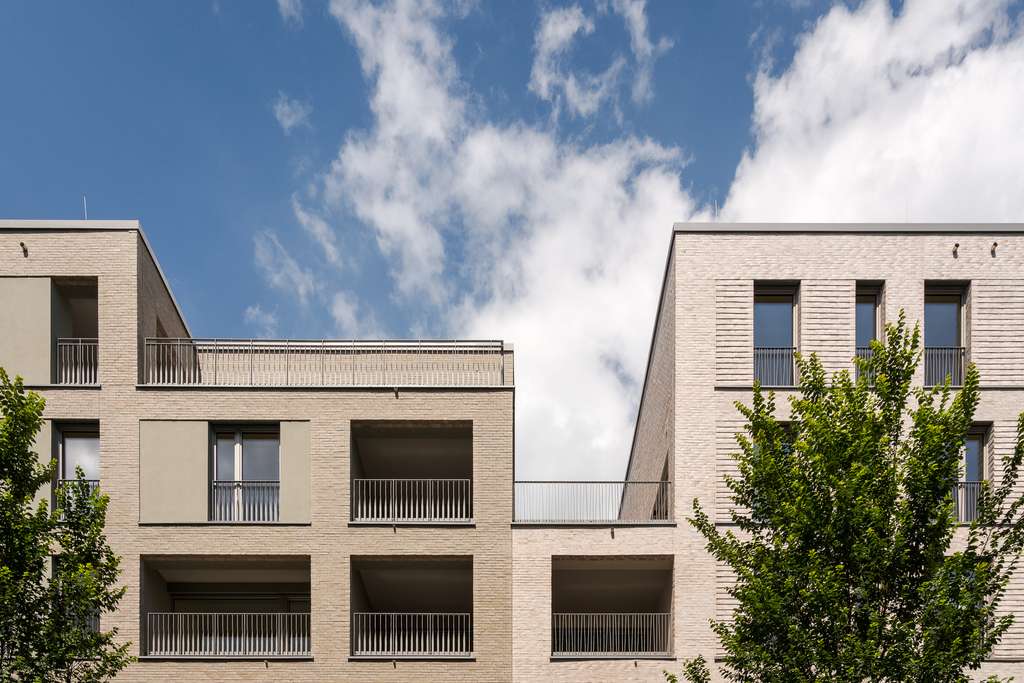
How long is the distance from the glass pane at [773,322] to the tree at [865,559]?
7058 millimetres

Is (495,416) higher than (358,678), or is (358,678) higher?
(495,416)

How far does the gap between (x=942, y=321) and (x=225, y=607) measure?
19.9 metres

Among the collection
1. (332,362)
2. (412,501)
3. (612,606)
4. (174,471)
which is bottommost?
(612,606)

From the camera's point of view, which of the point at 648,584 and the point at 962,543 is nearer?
the point at 962,543

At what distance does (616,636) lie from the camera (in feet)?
73.1

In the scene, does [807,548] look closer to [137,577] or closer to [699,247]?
[699,247]

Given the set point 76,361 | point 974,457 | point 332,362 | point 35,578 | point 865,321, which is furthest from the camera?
point 332,362

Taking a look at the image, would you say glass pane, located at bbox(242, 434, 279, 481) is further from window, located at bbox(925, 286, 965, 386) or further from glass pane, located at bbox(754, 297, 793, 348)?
window, located at bbox(925, 286, 965, 386)

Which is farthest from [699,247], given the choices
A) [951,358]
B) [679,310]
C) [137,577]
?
[137,577]

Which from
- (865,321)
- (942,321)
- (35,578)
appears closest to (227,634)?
(35,578)

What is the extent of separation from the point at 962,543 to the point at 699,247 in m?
9.16

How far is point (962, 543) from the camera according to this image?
20344mm

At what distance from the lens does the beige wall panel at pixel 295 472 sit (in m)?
21.6

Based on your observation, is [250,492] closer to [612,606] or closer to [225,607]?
[225,607]
